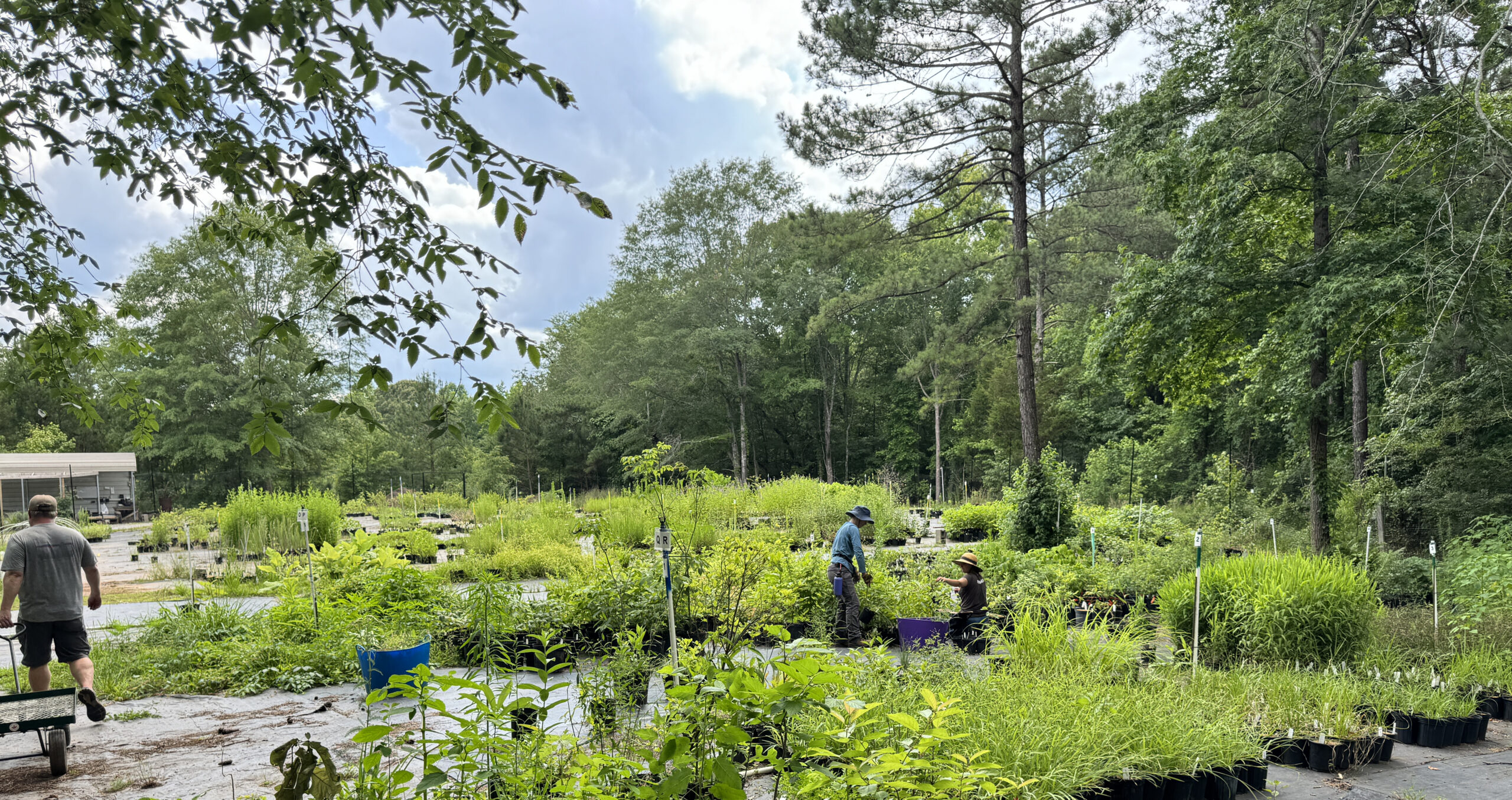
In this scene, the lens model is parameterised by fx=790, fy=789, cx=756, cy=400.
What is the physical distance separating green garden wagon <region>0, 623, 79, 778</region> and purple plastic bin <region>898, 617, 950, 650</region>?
504 cm

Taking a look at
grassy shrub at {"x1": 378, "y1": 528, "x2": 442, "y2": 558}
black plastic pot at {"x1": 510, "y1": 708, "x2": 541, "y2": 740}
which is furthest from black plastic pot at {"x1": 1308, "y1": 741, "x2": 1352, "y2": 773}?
grassy shrub at {"x1": 378, "y1": 528, "x2": 442, "y2": 558}

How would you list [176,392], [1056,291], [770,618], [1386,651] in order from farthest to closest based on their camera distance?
[176,392] < [1056,291] < [770,618] < [1386,651]

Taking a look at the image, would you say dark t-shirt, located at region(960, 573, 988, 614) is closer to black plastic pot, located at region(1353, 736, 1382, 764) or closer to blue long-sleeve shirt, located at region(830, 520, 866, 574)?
blue long-sleeve shirt, located at region(830, 520, 866, 574)

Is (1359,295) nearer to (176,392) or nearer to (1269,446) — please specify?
(1269,446)

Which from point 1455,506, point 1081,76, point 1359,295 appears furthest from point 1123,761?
point 1081,76

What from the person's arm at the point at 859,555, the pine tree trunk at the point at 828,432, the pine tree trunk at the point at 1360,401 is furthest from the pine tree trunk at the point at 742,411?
the person's arm at the point at 859,555

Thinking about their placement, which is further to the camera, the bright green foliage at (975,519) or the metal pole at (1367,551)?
the bright green foliage at (975,519)

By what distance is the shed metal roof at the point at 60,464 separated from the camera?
23.6m

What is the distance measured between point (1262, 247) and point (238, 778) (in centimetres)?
1407

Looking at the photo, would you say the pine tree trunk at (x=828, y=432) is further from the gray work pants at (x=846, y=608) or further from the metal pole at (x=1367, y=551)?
the gray work pants at (x=846, y=608)

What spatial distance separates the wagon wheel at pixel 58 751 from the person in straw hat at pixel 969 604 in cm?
565

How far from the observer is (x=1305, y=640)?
5891 mm

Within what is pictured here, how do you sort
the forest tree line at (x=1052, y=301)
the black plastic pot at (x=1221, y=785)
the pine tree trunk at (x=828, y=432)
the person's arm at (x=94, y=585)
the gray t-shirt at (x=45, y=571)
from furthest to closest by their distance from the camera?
the pine tree trunk at (x=828, y=432) < the forest tree line at (x=1052, y=301) < the person's arm at (x=94, y=585) < the gray t-shirt at (x=45, y=571) < the black plastic pot at (x=1221, y=785)

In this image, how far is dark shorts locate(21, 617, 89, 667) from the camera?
5.21 meters
